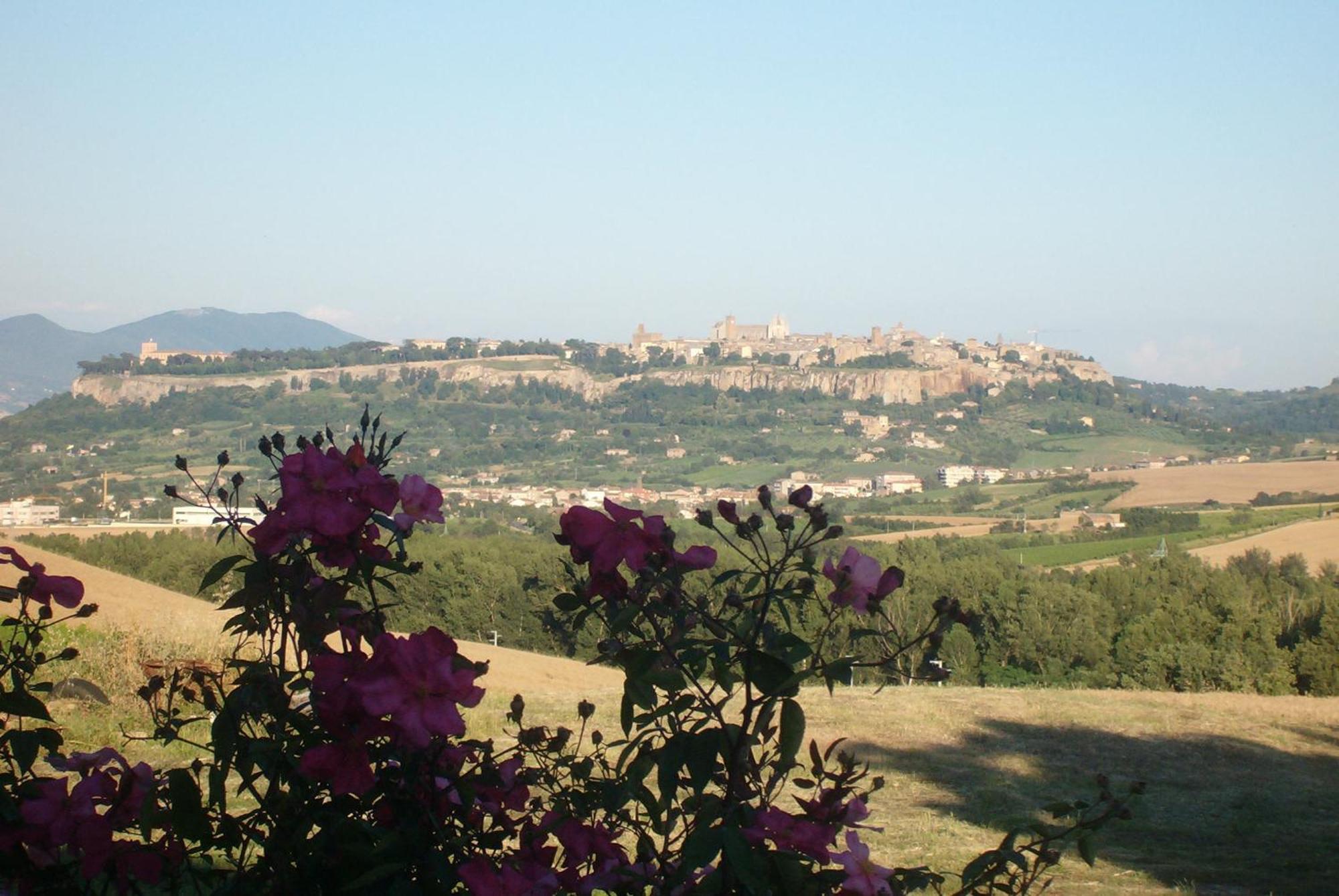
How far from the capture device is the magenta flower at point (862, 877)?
1.29m

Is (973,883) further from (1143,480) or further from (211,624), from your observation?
(1143,480)

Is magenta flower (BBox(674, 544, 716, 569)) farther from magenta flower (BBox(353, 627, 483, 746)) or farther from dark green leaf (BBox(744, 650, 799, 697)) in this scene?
magenta flower (BBox(353, 627, 483, 746))

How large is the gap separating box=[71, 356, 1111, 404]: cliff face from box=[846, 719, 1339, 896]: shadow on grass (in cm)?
7936

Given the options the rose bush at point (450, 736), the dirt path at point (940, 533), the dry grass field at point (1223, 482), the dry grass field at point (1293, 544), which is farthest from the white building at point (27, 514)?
the dry grass field at point (1223, 482)

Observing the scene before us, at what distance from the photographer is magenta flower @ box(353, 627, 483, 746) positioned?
45.8 inches

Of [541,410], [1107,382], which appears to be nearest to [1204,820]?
[541,410]

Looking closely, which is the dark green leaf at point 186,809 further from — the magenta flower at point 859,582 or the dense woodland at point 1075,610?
the dense woodland at point 1075,610

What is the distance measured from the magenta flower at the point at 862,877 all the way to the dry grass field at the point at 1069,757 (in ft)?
11.0

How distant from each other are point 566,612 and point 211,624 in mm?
9719

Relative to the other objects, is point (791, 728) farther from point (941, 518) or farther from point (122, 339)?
point (122, 339)

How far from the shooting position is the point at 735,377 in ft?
344

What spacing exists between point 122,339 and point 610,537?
164334 millimetres

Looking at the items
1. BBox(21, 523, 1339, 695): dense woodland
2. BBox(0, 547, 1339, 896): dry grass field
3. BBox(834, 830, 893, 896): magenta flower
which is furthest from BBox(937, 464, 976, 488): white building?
BBox(834, 830, 893, 896): magenta flower

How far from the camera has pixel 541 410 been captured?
88812 mm
